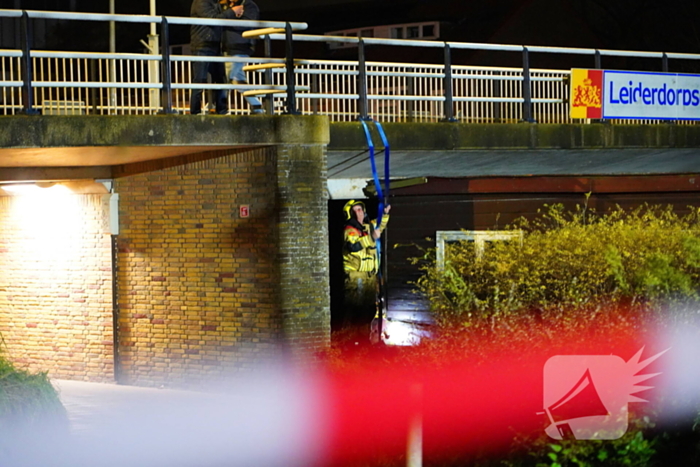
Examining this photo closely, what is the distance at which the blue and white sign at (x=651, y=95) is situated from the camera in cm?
1506

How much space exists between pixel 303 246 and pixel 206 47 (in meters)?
2.64

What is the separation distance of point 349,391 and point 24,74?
17.1ft

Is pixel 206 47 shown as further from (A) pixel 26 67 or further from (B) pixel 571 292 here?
(B) pixel 571 292

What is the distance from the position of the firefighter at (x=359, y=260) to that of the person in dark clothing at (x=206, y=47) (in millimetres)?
2599

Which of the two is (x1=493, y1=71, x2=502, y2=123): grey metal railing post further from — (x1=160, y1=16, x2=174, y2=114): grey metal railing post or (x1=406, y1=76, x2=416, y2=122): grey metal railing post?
(x1=160, y1=16, x2=174, y2=114): grey metal railing post

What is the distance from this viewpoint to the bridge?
38.9ft

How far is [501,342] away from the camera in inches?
299

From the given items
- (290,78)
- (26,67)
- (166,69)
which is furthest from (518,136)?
(26,67)

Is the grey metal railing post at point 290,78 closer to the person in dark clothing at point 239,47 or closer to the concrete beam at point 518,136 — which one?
the person in dark clothing at point 239,47

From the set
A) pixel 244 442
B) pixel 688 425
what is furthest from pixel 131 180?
pixel 688 425

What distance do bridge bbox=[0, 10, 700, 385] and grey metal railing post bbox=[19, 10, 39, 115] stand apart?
0.03 metres

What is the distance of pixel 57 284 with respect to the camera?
14305 millimetres

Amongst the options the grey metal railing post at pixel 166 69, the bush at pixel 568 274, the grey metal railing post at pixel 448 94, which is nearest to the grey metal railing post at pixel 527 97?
the grey metal railing post at pixel 448 94

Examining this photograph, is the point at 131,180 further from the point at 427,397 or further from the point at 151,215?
the point at 427,397
